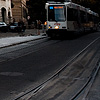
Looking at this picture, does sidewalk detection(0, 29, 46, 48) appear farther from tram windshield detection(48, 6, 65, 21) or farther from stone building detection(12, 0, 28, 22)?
stone building detection(12, 0, 28, 22)

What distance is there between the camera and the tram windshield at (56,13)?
25.7m

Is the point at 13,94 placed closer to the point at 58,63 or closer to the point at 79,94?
the point at 79,94

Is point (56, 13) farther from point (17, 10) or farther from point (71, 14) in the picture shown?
point (17, 10)

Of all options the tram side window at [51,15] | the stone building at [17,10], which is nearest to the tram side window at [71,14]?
the tram side window at [51,15]

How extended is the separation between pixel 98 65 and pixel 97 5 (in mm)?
71377

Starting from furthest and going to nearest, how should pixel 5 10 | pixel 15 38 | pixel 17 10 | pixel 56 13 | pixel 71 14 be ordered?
pixel 17 10 → pixel 5 10 → pixel 15 38 → pixel 71 14 → pixel 56 13

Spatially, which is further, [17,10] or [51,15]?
[17,10]

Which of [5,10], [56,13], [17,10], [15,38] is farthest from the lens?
[17,10]

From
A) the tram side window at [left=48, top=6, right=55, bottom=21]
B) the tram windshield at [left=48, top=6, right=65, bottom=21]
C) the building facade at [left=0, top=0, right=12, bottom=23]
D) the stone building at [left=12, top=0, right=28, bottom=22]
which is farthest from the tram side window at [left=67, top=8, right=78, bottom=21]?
the stone building at [left=12, top=0, right=28, bottom=22]

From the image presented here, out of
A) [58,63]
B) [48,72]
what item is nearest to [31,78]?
[48,72]

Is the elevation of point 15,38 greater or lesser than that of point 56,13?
lesser

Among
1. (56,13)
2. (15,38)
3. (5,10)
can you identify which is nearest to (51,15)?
(56,13)

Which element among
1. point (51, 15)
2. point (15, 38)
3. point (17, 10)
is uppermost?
point (17, 10)

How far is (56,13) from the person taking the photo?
25766mm
